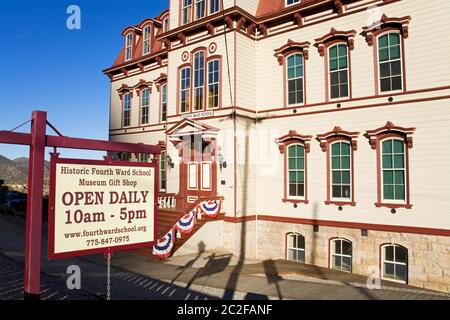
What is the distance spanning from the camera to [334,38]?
15406 millimetres

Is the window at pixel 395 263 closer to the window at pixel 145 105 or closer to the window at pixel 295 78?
the window at pixel 295 78

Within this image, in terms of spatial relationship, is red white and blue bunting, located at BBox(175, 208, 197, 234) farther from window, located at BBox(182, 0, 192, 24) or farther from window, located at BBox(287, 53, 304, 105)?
window, located at BBox(182, 0, 192, 24)

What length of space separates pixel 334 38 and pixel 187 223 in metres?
9.75

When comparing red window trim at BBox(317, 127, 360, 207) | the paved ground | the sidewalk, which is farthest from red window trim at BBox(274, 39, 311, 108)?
the paved ground

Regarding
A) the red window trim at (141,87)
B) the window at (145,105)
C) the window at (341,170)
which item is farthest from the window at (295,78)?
the window at (145,105)

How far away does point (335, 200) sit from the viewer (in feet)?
49.5

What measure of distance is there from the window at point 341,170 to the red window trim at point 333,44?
6.49 ft

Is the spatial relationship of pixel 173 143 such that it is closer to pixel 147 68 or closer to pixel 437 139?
pixel 147 68

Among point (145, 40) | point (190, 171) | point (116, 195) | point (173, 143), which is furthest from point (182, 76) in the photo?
point (116, 195)

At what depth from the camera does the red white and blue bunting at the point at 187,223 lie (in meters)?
15.3

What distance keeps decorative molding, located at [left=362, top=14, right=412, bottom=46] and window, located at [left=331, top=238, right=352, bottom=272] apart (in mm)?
7874

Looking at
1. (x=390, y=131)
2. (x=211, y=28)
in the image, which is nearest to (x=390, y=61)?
(x=390, y=131)

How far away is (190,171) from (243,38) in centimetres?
679

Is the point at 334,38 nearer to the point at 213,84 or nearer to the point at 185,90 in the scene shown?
the point at 213,84
